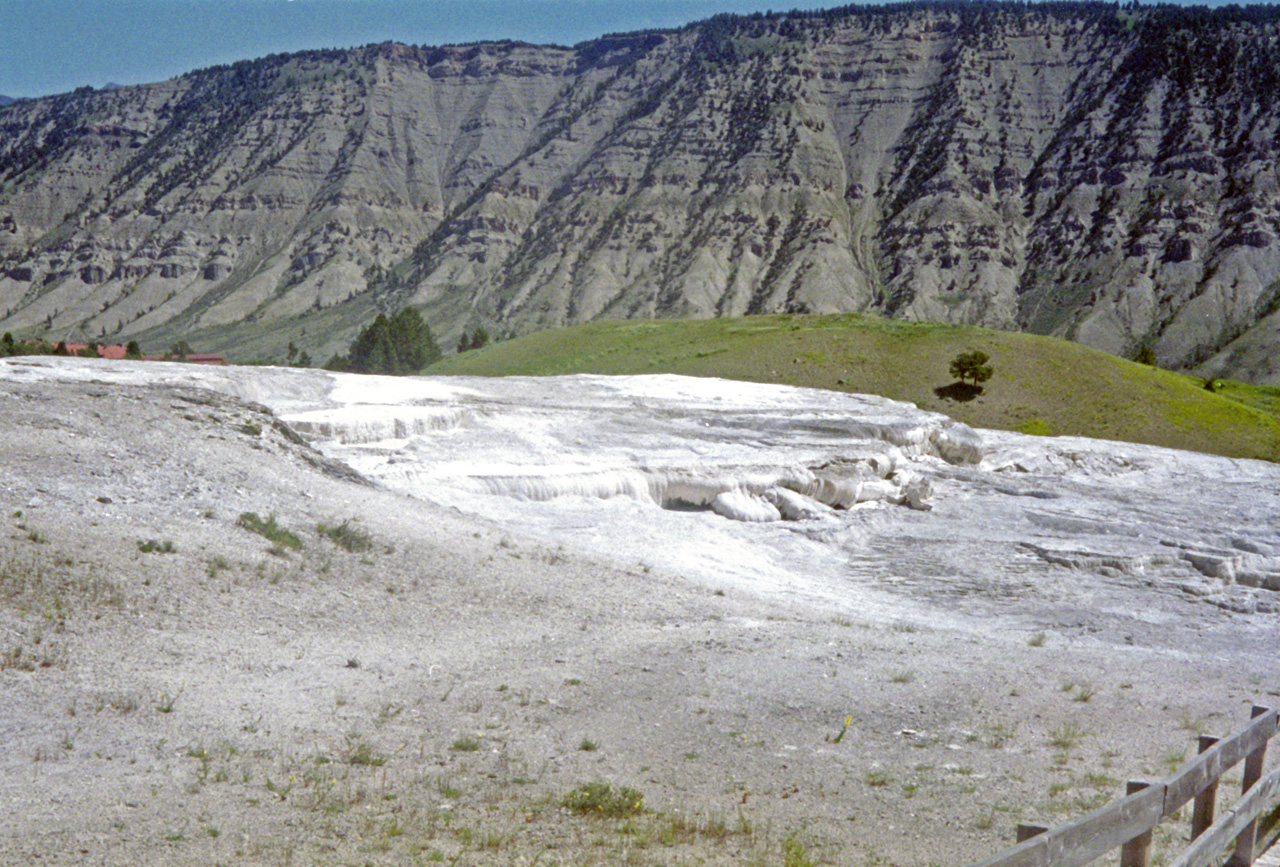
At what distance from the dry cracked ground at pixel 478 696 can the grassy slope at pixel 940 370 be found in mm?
37555

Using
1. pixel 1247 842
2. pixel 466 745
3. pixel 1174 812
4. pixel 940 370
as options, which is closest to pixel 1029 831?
pixel 1174 812

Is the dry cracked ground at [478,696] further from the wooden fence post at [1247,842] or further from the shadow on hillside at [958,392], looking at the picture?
the shadow on hillside at [958,392]

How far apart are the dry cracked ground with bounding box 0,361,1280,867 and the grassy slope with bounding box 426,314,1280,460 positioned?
1479 inches

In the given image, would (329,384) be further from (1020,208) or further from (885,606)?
(1020,208)

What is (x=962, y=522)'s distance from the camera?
2530cm

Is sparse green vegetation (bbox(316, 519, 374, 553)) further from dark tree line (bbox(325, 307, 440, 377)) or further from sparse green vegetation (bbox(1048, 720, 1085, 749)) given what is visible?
dark tree line (bbox(325, 307, 440, 377))

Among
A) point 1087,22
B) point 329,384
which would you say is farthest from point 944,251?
point 329,384

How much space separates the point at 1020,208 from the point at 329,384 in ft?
549

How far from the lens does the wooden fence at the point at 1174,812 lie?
4277 mm

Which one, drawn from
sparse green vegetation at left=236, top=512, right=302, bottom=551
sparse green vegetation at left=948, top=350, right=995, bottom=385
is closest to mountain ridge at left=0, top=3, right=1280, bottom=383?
sparse green vegetation at left=948, top=350, right=995, bottom=385

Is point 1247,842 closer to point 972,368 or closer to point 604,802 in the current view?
point 604,802

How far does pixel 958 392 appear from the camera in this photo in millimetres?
54594

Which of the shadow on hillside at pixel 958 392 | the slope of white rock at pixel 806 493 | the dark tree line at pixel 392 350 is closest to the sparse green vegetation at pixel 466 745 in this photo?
the slope of white rock at pixel 806 493

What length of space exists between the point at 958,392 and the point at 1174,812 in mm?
51273
